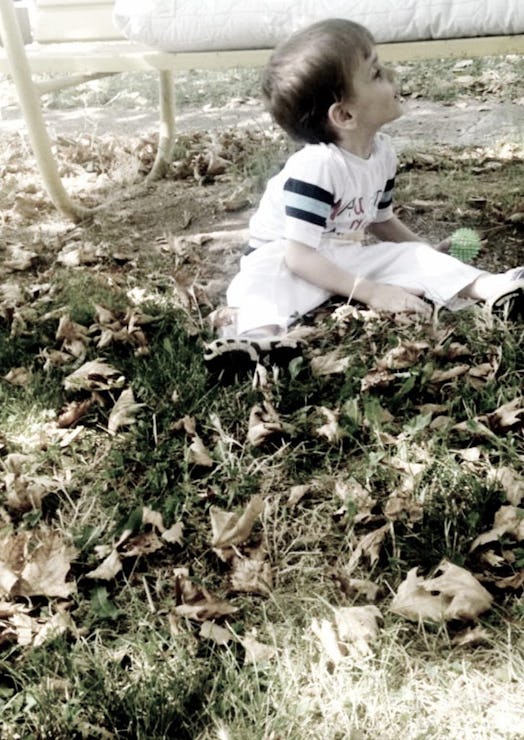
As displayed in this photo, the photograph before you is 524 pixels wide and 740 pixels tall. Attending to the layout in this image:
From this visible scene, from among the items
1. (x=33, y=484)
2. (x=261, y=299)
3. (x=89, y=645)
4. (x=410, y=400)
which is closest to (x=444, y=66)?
(x=261, y=299)

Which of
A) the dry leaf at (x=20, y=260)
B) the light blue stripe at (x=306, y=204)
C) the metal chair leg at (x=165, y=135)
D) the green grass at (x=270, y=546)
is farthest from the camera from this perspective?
the metal chair leg at (x=165, y=135)

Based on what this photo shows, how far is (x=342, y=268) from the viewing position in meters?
2.23

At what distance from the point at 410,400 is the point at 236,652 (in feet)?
2.55

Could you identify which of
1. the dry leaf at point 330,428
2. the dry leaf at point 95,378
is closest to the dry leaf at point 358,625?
the dry leaf at point 330,428

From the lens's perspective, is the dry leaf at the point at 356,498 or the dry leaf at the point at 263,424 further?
the dry leaf at the point at 263,424

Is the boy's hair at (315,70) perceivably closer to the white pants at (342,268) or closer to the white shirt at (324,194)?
the white shirt at (324,194)

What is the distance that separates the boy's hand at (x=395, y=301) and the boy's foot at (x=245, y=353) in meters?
0.36

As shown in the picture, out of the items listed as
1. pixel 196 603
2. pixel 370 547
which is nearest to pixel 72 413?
pixel 196 603

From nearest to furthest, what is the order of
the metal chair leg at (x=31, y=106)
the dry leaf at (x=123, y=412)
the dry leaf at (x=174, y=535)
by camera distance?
1. the dry leaf at (x=174, y=535)
2. the dry leaf at (x=123, y=412)
3. the metal chair leg at (x=31, y=106)

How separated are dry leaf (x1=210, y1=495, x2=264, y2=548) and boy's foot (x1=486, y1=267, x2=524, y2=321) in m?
0.94

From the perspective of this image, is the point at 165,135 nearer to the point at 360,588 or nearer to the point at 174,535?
the point at 174,535

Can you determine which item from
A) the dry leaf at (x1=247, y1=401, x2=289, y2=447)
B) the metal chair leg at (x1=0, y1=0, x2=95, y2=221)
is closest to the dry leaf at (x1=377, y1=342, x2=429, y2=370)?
the dry leaf at (x1=247, y1=401, x2=289, y2=447)

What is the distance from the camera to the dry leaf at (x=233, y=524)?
1.43 metres

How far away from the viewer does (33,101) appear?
8.93 feet
